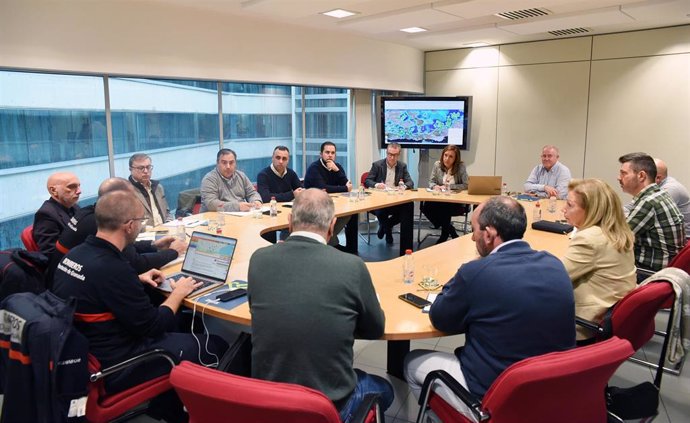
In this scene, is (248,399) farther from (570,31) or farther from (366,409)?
(570,31)

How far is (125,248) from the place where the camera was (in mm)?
2598

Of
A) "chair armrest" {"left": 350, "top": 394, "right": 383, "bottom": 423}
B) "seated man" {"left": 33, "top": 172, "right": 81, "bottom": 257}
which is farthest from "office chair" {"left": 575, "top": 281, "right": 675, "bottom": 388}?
"seated man" {"left": 33, "top": 172, "right": 81, "bottom": 257}

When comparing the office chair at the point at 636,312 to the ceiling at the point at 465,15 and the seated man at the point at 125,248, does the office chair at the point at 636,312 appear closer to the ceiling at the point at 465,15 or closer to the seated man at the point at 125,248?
the seated man at the point at 125,248

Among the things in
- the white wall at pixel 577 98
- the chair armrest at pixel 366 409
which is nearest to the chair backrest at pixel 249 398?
the chair armrest at pixel 366 409

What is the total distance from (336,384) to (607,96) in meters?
6.30

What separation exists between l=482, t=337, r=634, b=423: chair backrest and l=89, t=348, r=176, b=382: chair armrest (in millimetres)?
1335

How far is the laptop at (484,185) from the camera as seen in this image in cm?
551

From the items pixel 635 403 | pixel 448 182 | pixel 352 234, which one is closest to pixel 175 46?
pixel 352 234

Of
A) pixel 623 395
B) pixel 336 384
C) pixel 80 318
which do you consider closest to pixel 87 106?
pixel 80 318

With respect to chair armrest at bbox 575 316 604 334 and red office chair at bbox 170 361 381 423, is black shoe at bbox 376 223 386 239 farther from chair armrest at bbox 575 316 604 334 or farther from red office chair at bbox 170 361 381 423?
red office chair at bbox 170 361 381 423

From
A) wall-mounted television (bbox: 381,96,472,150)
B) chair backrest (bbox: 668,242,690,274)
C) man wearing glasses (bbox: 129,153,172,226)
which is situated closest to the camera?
chair backrest (bbox: 668,242,690,274)

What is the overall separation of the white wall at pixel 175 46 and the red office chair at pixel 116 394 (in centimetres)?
313

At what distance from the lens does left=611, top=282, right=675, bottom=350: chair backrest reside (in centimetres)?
225

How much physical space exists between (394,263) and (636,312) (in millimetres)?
1320
